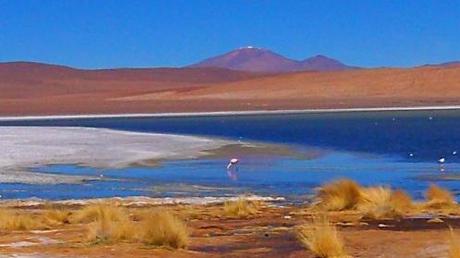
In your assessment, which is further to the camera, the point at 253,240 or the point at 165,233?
the point at 253,240

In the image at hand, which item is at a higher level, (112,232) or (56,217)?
(56,217)

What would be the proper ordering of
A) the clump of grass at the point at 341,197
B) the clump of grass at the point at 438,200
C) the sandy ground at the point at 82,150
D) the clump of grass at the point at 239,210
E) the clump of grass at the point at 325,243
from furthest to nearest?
the sandy ground at the point at 82,150 < the clump of grass at the point at 341,197 < the clump of grass at the point at 438,200 < the clump of grass at the point at 239,210 < the clump of grass at the point at 325,243

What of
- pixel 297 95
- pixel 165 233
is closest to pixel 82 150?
pixel 165 233

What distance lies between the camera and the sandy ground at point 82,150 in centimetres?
2570

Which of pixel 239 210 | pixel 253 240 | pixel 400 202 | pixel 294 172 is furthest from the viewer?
pixel 294 172

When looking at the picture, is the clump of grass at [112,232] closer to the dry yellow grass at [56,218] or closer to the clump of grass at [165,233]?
the clump of grass at [165,233]

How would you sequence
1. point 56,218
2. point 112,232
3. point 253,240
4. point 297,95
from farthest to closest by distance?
point 297,95, point 56,218, point 253,240, point 112,232

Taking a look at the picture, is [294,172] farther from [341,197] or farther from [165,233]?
[165,233]

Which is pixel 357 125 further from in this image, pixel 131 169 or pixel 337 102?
pixel 337 102

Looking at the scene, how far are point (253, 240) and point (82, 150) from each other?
21630 millimetres

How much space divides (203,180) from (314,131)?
81.5 ft

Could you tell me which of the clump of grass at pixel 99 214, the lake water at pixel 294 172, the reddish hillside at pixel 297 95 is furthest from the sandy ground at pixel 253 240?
the reddish hillside at pixel 297 95

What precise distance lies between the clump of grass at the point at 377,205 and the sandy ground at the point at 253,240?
1.15 ft

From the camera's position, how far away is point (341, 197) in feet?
54.5
